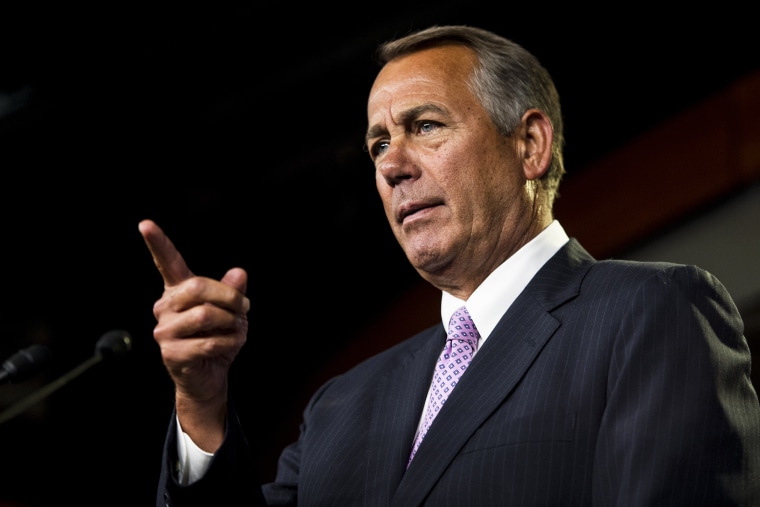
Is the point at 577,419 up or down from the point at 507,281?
down

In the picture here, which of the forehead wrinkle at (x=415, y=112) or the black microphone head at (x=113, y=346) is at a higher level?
the forehead wrinkle at (x=415, y=112)

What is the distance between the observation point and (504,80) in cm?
183

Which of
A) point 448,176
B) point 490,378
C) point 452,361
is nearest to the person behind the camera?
point 490,378

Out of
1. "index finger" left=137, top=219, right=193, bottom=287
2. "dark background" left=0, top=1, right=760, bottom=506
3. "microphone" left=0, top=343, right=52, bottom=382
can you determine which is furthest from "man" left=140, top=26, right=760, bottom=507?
"dark background" left=0, top=1, right=760, bottom=506

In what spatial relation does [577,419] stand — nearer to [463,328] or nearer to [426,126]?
[463,328]

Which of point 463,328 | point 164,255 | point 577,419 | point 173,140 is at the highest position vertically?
point 173,140

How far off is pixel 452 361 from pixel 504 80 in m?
0.61

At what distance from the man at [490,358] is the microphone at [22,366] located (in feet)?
1.18

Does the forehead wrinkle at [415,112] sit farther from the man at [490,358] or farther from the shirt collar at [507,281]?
the shirt collar at [507,281]

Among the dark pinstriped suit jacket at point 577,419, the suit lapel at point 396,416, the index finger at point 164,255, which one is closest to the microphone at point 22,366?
the dark pinstriped suit jacket at point 577,419

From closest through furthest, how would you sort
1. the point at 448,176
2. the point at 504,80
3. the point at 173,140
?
1. the point at 448,176
2. the point at 504,80
3. the point at 173,140

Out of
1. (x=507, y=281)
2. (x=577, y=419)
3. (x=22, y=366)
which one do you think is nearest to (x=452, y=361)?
(x=507, y=281)

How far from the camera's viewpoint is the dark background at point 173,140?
3.09 m

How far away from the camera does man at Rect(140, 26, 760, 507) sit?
1215 millimetres
